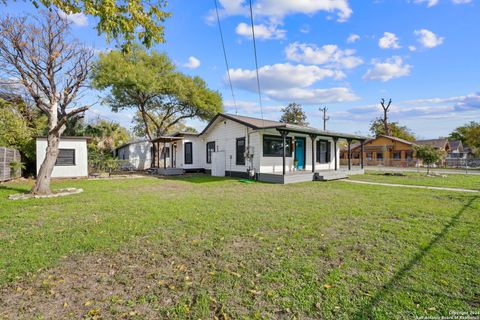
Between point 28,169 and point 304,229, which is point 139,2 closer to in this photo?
point 304,229

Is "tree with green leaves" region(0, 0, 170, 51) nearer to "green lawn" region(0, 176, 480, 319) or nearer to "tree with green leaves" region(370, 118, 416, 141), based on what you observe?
"green lawn" region(0, 176, 480, 319)

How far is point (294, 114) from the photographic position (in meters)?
35.0

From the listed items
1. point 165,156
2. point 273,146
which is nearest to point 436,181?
point 273,146

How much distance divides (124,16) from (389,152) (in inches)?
1451

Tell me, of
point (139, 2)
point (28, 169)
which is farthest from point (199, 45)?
point (28, 169)

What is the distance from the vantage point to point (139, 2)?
431 centimetres

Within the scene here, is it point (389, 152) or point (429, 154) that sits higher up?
point (389, 152)

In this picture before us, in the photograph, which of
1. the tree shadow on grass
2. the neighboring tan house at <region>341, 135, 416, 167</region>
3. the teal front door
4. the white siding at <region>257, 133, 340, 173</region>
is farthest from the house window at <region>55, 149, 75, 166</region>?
the neighboring tan house at <region>341, 135, 416, 167</region>

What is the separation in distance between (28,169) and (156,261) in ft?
52.9

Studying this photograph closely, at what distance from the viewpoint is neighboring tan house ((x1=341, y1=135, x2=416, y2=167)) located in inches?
1233

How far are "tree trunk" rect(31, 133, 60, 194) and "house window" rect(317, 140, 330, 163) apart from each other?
14.4 m

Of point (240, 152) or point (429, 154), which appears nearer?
point (240, 152)

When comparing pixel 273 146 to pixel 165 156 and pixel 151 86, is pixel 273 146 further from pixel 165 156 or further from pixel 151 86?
pixel 151 86

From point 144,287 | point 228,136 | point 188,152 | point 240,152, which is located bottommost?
point 144,287
